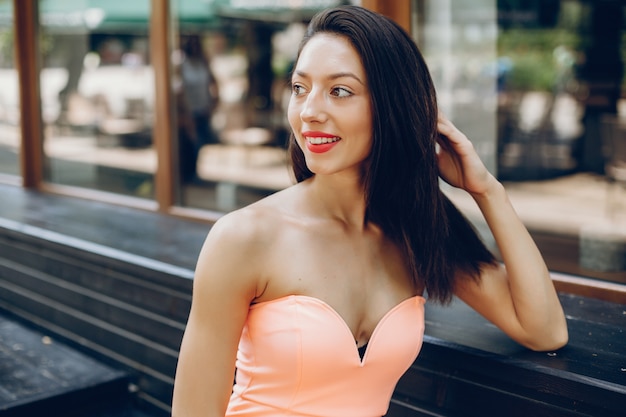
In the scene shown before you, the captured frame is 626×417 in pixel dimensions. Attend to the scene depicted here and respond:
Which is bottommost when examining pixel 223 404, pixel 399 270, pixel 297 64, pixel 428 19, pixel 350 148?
pixel 223 404

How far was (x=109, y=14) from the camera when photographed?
595 centimetres

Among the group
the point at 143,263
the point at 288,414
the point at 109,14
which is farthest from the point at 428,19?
the point at 288,414

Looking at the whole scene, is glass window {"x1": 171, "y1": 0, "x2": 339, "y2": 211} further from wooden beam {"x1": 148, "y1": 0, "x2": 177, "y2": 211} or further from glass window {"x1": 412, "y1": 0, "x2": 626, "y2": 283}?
glass window {"x1": 412, "y1": 0, "x2": 626, "y2": 283}

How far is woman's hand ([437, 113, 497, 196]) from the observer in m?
1.95

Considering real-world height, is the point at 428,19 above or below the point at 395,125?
above

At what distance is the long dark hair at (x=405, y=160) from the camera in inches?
67.7

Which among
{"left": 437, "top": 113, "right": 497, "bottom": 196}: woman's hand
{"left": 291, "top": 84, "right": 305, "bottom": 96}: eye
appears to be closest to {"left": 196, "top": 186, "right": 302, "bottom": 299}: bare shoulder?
{"left": 291, "top": 84, "right": 305, "bottom": 96}: eye

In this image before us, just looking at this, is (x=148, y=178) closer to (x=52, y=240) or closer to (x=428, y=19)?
(x=52, y=240)

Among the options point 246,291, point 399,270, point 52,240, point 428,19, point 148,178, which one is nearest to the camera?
point 246,291

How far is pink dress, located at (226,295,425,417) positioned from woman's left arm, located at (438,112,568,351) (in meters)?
0.35

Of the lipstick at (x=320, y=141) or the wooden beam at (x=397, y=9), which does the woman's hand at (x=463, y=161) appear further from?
the wooden beam at (x=397, y=9)

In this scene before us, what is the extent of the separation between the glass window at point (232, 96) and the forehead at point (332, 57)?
3381 mm

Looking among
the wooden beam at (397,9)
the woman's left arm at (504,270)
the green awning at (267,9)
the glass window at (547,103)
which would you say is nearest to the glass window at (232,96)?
the green awning at (267,9)

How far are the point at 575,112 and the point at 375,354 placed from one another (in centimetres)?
931
